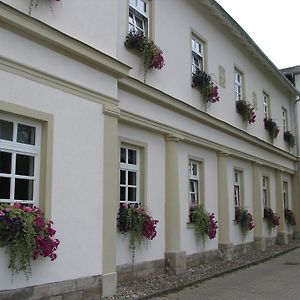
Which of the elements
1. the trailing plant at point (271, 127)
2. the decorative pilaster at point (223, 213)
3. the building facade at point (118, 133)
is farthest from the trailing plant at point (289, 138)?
the decorative pilaster at point (223, 213)

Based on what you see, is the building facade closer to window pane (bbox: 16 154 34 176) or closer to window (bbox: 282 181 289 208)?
window pane (bbox: 16 154 34 176)

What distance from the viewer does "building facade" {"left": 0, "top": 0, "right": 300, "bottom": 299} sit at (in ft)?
21.9

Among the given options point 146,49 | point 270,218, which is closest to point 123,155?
point 146,49

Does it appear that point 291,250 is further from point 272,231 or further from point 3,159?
point 3,159

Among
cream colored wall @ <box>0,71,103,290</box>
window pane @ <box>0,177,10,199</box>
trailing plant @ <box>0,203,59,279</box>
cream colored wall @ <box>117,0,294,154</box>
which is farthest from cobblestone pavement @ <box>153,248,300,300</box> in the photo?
cream colored wall @ <box>117,0,294,154</box>

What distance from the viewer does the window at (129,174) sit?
9.48 m

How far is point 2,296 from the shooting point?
5.91 m

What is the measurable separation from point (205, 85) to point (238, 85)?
4.04 metres

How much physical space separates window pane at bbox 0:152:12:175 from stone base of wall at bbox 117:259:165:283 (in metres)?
3.41

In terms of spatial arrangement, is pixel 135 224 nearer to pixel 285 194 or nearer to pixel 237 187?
pixel 237 187

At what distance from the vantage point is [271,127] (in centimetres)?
1906

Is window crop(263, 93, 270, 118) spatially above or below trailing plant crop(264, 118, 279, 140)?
above

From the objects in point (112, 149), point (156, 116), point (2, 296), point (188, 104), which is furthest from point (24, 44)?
point (188, 104)

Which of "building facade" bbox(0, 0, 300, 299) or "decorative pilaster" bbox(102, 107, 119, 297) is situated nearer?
"building facade" bbox(0, 0, 300, 299)
